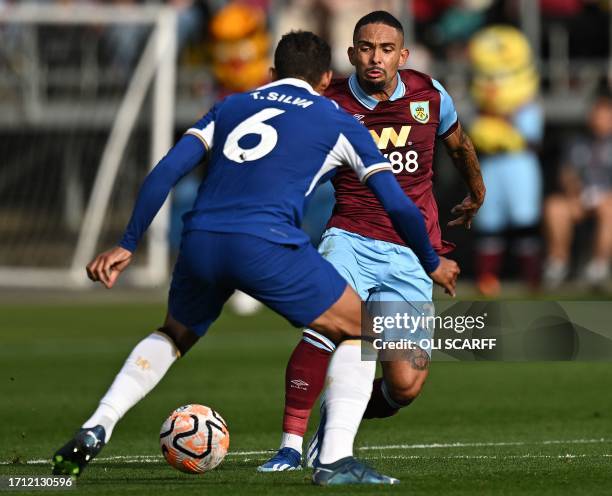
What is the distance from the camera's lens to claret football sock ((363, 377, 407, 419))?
27.8 ft

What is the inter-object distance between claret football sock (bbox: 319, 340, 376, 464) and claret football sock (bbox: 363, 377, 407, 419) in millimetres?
1374

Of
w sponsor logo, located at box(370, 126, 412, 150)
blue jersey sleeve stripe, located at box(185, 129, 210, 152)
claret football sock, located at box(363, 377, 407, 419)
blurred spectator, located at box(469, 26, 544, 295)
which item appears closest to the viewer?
blue jersey sleeve stripe, located at box(185, 129, 210, 152)

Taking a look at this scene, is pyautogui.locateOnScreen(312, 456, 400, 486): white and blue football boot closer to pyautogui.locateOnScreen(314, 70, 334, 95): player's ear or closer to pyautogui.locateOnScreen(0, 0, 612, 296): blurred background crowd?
pyautogui.locateOnScreen(314, 70, 334, 95): player's ear

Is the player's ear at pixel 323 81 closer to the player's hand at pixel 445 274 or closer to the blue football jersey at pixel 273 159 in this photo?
the blue football jersey at pixel 273 159

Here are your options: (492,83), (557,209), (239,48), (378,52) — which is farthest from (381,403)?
(557,209)

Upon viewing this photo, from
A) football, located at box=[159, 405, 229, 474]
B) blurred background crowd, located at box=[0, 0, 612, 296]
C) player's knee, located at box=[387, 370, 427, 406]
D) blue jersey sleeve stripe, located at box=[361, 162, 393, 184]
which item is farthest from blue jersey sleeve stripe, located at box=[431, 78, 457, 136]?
blurred background crowd, located at box=[0, 0, 612, 296]

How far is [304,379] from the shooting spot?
8055 mm

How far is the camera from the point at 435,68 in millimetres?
22328

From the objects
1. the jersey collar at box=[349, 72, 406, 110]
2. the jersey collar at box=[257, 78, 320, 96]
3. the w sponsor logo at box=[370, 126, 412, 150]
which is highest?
the jersey collar at box=[257, 78, 320, 96]

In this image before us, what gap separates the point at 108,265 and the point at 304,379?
1633mm

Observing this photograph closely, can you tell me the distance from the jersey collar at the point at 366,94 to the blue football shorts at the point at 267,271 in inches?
67.8

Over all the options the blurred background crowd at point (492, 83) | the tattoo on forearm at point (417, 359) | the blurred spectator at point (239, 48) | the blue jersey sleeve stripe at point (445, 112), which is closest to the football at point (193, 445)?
the tattoo on forearm at point (417, 359)

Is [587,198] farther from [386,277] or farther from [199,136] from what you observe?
[199,136]

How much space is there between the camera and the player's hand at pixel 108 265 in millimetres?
6801
